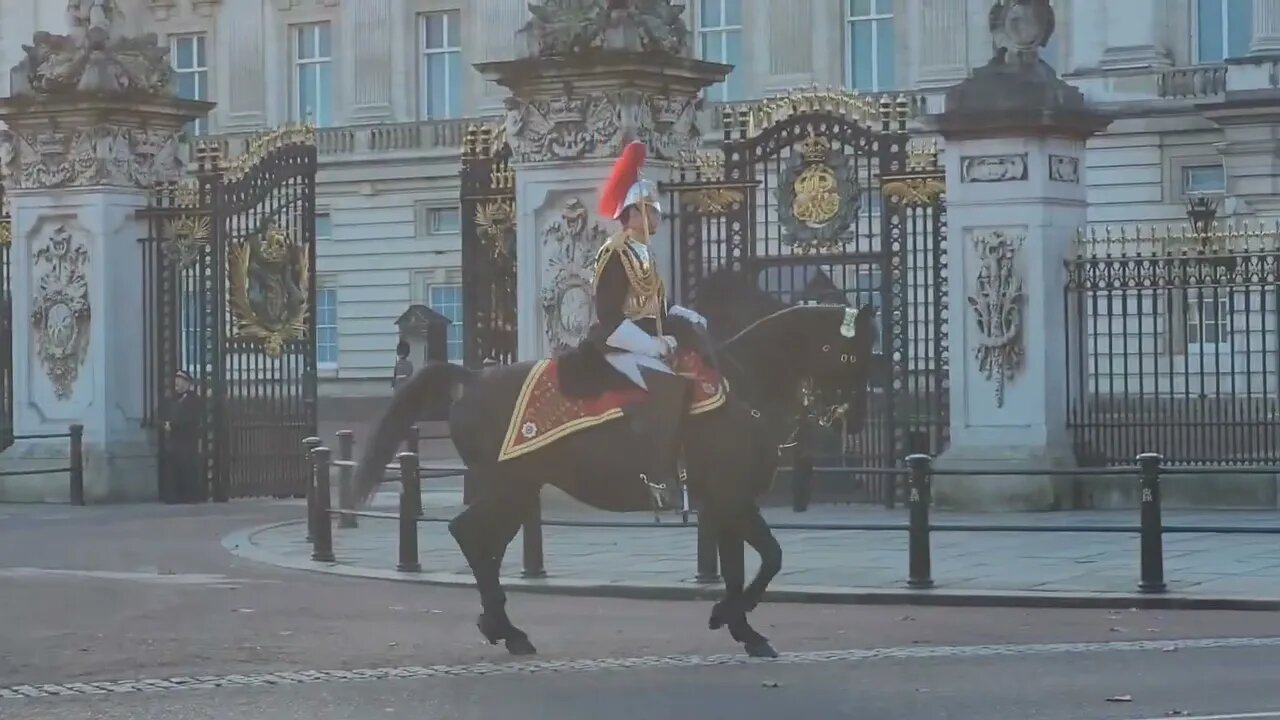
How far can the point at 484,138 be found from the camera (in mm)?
22922

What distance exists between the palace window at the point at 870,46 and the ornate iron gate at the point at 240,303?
32161mm

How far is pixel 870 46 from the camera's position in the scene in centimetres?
5612

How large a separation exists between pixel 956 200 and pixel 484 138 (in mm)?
4363

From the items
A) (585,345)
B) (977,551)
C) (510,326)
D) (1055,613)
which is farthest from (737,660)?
(510,326)

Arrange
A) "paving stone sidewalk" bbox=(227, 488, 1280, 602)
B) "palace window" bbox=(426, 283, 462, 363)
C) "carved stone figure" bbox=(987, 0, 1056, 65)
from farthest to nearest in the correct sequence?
"palace window" bbox=(426, 283, 462, 363), "carved stone figure" bbox=(987, 0, 1056, 65), "paving stone sidewalk" bbox=(227, 488, 1280, 602)

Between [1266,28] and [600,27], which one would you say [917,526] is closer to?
[600,27]

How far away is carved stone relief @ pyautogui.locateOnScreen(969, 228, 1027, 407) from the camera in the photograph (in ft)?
A: 69.4

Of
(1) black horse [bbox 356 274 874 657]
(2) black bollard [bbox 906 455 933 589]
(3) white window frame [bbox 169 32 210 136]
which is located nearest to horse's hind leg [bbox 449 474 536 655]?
(1) black horse [bbox 356 274 874 657]

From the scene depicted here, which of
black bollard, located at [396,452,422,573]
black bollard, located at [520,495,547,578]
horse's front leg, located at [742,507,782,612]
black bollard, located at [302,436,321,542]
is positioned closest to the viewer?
horse's front leg, located at [742,507,782,612]

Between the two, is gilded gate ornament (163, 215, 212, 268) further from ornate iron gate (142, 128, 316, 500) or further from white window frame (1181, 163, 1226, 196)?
white window frame (1181, 163, 1226, 196)

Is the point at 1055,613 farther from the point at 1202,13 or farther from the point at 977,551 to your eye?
the point at 1202,13

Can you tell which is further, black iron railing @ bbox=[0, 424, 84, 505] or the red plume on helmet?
black iron railing @ bbox=[0, 424, 84, 505]

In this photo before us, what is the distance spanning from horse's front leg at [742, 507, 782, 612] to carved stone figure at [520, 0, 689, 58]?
9.83m

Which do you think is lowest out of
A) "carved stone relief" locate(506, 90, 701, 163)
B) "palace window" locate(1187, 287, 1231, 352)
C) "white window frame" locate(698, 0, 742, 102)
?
"palace window" locate(1187, 287, 1231, 352)
